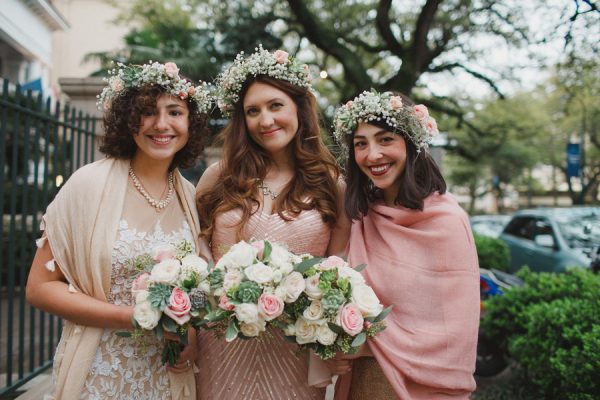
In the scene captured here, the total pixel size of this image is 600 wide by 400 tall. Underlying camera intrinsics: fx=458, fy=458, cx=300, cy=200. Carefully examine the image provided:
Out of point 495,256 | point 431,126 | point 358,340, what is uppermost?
point 431,126

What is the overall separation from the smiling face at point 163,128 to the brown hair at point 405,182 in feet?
3.18

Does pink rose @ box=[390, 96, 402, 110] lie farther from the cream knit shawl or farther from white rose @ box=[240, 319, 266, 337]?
the cream knit shawl

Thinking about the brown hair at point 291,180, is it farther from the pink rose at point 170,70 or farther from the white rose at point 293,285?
the white rose at point 293,285

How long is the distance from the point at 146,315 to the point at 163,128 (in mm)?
984

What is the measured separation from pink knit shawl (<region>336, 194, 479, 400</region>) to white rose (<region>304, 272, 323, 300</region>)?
576 mm

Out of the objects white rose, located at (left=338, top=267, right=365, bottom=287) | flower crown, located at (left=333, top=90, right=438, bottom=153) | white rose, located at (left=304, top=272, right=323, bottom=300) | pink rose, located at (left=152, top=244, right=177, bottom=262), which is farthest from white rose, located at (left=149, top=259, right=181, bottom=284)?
flower crown, located at (left=333, top=90, right=438, bottom=153)

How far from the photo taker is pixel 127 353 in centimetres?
225

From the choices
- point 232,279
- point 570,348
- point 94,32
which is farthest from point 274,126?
point 94,32

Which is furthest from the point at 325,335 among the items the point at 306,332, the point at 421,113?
the point at 421,113

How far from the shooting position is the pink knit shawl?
2.21 metres

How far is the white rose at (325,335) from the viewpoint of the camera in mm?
1881

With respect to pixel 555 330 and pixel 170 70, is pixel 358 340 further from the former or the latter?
pixel 555 330

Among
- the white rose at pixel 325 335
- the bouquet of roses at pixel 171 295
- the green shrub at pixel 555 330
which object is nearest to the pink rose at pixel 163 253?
the bouquet of roses at pixel 171 295

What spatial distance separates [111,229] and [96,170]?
0.33 meters
